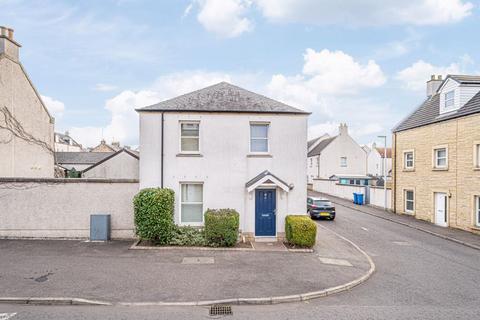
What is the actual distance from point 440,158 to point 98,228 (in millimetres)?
21127

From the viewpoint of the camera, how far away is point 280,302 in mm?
7895

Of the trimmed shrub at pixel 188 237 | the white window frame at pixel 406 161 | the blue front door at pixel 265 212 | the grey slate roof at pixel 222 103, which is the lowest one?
the trimmed shrub at pixel 188 237

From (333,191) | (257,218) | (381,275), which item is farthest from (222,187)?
(333,191)

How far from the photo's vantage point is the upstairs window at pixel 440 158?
1962 centimetres

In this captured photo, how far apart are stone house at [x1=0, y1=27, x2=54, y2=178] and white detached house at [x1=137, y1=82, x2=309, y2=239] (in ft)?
29.0

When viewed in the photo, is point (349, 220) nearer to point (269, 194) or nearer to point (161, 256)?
point (269, 194)

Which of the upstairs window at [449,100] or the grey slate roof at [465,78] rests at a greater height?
the grey slate roof at [465,78]

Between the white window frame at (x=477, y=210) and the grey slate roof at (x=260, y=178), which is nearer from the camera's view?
the grey slate roof at (x=260, y=178)

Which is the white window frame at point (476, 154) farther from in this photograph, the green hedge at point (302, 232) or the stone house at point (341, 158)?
the stone house at point (341, 158)

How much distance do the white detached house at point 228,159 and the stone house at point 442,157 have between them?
35.2 feet

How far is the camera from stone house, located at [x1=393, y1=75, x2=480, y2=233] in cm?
1735

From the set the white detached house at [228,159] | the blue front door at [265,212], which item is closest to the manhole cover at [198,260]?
the white detached house at [228,159]

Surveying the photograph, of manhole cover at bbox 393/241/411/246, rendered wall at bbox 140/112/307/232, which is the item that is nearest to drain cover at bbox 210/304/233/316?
rendered wall at bbox 140/112/307/232

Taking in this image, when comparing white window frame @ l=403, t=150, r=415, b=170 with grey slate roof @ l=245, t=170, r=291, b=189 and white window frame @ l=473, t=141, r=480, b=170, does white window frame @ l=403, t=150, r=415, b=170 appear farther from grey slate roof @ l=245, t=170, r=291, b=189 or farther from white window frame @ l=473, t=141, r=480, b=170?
grey slate roof @ l=245, t=170, r=291, b=189
